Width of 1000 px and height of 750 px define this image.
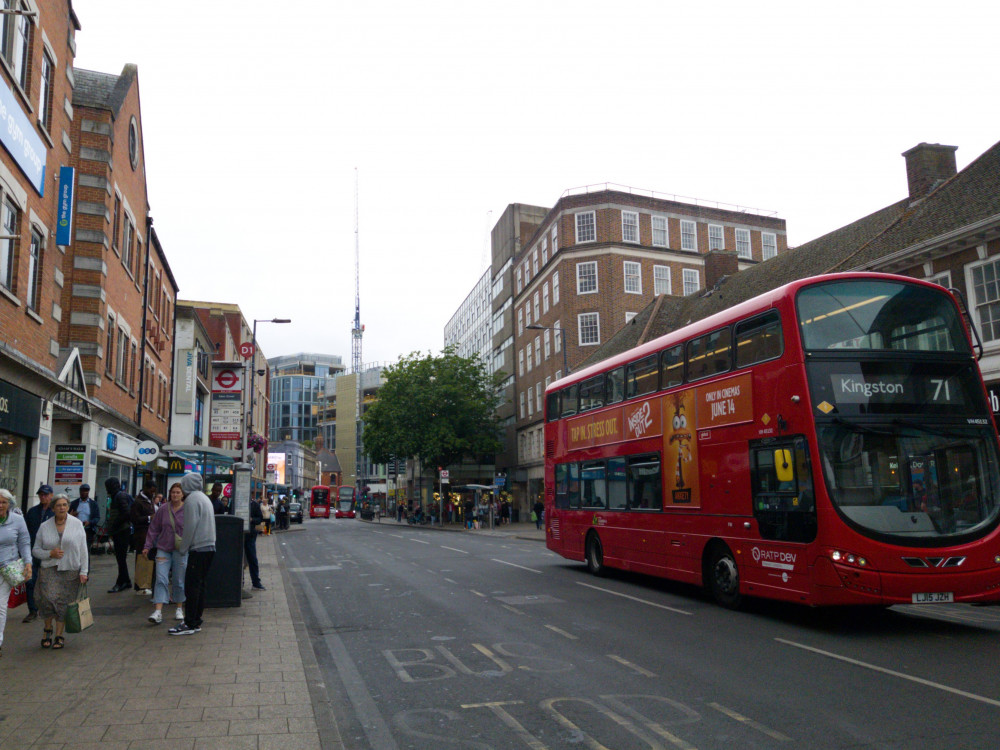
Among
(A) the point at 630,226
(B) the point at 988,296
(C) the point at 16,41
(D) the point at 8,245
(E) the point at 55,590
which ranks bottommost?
(E) the point at 55,590

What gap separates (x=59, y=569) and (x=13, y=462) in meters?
8.14

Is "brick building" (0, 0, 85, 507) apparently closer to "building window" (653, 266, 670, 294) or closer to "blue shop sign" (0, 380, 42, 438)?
"blue shop sign" (0, 380, 42, 438)

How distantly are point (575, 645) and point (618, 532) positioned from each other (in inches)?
269

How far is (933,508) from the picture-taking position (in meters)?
9.35

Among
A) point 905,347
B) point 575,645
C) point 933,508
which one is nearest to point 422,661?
point 575,645

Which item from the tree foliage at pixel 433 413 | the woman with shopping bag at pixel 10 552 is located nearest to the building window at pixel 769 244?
the tree foliage at pixel 433 413

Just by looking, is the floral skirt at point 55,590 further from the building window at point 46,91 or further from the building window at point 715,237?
the building window at point 715,237

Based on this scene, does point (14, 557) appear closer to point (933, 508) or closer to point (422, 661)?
point (422, 661)

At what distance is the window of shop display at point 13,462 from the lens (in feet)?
47.8

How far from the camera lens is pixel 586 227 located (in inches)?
1965

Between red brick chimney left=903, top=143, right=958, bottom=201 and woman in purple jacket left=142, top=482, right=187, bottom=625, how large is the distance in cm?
2525

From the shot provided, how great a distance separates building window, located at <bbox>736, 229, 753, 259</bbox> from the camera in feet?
174

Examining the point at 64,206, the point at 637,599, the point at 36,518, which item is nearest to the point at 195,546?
the point at 36,518

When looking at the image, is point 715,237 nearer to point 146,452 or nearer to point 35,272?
point 146,452
